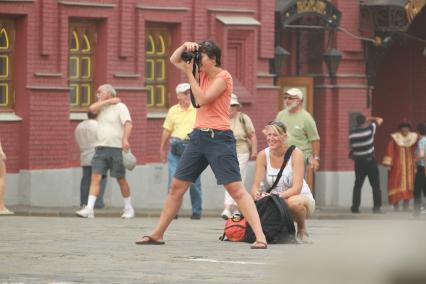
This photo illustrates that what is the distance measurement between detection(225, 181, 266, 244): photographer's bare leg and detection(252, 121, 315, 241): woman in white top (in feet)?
3.12

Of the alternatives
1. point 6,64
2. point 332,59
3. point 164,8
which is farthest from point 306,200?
point 332,59

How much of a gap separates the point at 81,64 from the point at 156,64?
2007 millimetres

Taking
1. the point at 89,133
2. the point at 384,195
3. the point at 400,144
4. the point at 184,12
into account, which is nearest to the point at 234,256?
the point at 89,133

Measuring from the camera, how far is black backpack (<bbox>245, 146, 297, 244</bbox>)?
41.3 feet

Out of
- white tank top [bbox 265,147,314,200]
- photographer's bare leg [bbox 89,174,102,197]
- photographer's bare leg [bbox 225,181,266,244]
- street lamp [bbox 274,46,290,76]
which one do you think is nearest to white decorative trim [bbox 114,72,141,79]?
street lamp [bbox 274,46,290,76]

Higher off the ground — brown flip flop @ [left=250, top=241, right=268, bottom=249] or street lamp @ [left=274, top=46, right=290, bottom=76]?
street lamp @ [left=274, top=46, right=290, bottom=76]

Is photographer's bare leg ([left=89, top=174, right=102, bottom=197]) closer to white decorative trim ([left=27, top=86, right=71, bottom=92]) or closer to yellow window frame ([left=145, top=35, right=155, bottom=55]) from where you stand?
white decorative trim ([left=27, top=86, right=71, bottom=92])

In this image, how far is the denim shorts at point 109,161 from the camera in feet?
61.1

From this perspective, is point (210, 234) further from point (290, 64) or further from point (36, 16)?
point (290, 64)

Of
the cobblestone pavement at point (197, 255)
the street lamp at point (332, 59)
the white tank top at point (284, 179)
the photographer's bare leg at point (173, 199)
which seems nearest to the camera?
the cobblestone pavement at point (197, 255)

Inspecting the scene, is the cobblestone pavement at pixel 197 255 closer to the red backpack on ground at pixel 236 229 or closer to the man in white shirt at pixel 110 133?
the red backpack on ground at pixel 236 229

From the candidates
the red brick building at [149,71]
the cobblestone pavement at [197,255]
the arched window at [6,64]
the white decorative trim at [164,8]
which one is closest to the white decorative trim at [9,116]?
the red brick building at [149,71]

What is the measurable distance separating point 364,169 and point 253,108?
7.98ft

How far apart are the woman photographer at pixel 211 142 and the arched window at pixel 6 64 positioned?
10.6 meters
